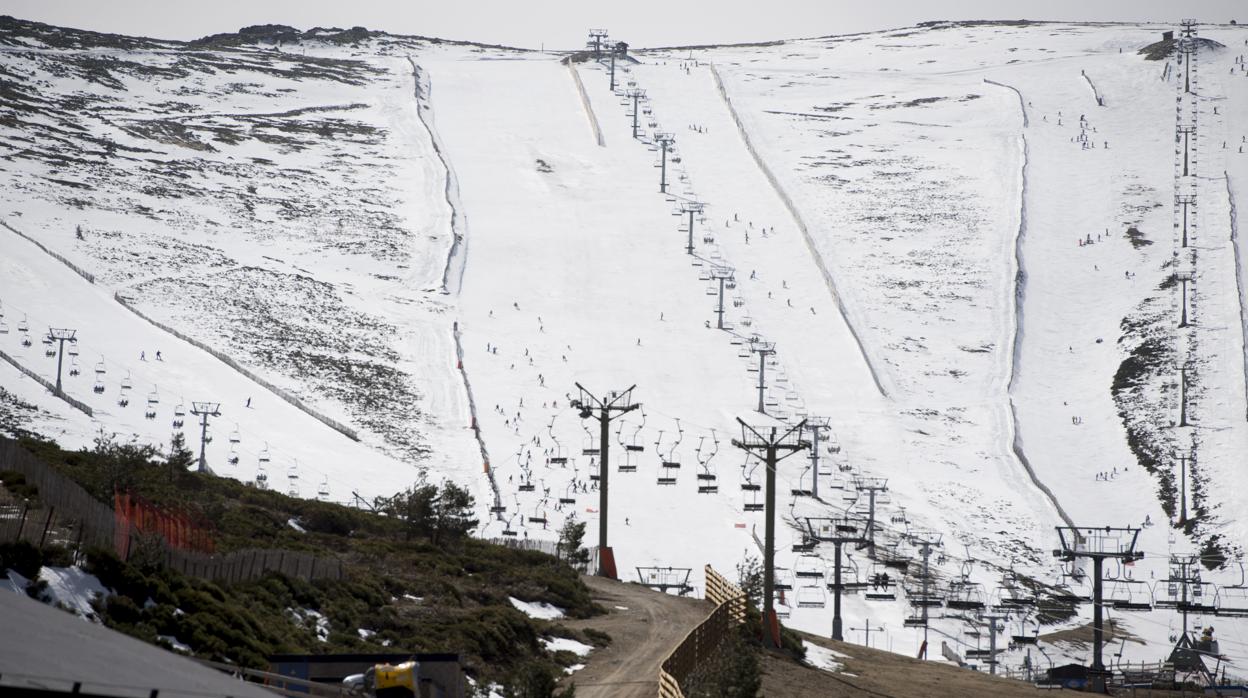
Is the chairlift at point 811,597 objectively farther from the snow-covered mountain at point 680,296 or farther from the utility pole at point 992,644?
the utility pole at point 992,644

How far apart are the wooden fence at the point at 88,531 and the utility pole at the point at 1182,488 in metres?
52.3

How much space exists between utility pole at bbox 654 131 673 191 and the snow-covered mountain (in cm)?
110

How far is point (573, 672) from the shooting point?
29.7 metres

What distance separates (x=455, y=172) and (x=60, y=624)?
387 feet

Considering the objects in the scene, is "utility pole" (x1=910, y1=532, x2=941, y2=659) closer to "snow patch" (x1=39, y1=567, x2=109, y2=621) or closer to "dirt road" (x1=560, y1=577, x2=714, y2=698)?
"dirt road" (x1=560, y1=577, x2=714, y2=698)

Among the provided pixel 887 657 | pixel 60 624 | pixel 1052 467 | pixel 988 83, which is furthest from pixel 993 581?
pixel 988 83

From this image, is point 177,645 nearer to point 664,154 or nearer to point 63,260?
point 63,260

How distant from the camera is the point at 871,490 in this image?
204 ft

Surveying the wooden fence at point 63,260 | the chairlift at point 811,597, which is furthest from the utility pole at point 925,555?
the wooden fence at point 63,260

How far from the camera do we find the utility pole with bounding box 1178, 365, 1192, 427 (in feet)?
263

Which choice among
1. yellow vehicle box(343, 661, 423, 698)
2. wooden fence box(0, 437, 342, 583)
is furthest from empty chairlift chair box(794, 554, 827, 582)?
yellow vehicle box(343, 661, 423, 698)

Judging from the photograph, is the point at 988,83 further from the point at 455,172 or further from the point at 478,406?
the point at 478,406

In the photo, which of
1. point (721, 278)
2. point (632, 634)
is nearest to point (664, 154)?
point (721, 278)

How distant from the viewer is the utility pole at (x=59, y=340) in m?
58.9
